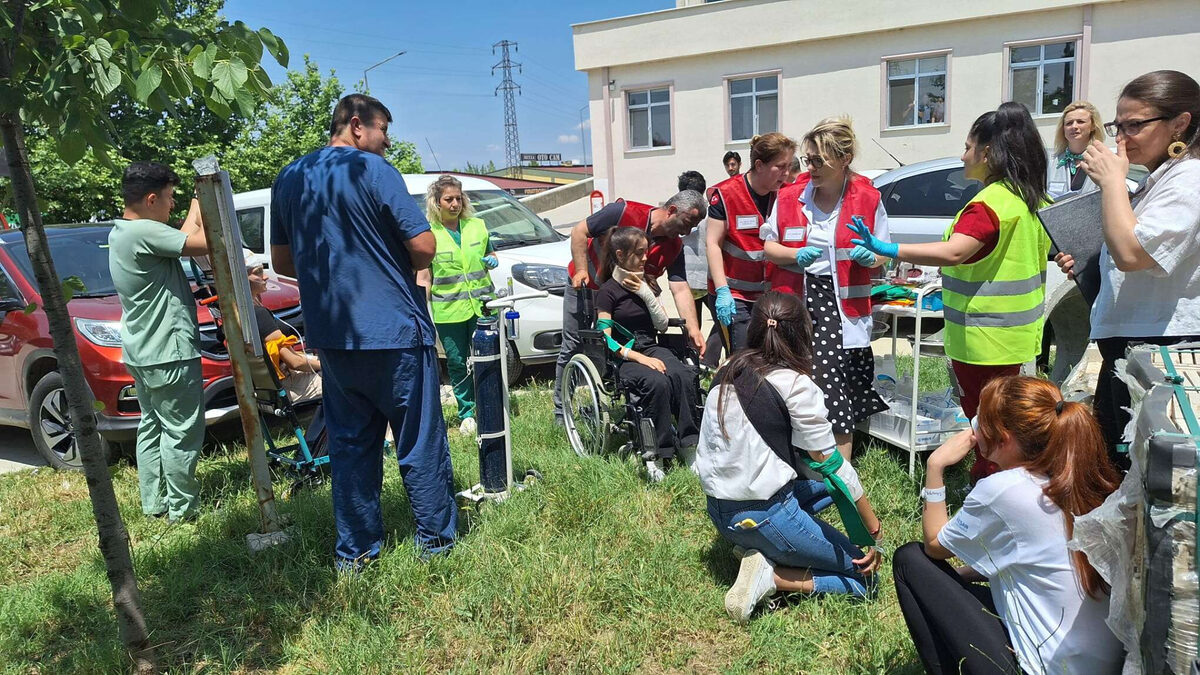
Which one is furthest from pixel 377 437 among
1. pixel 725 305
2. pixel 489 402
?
pixel 725 305

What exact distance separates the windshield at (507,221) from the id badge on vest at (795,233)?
11.9ft

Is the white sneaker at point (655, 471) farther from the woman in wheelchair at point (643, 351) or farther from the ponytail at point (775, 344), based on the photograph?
the ponytail at point (775, 344)

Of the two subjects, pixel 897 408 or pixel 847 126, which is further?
pixel 897 408

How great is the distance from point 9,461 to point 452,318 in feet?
11.5

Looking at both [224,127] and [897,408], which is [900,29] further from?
[897,408]

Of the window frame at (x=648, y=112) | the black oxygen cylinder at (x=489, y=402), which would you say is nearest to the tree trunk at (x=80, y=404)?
the black oxygen cylinder at (x=489, y=402)

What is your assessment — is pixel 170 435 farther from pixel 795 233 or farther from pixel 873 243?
pixel 873 243

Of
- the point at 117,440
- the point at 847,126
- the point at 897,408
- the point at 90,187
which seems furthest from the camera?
the point at 90,187

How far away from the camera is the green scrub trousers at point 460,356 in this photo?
215 inches

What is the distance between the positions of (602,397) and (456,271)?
145 cm

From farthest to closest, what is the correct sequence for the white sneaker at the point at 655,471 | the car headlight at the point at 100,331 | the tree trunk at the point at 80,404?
the car headlight at the point at 100,331, the white sneaker at the point at 655,471, the tree trunk at the point at 80,404

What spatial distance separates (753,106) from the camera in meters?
21.2

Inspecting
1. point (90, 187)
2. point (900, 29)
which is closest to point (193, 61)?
point (90, 187)

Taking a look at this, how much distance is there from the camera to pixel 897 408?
4164mm
